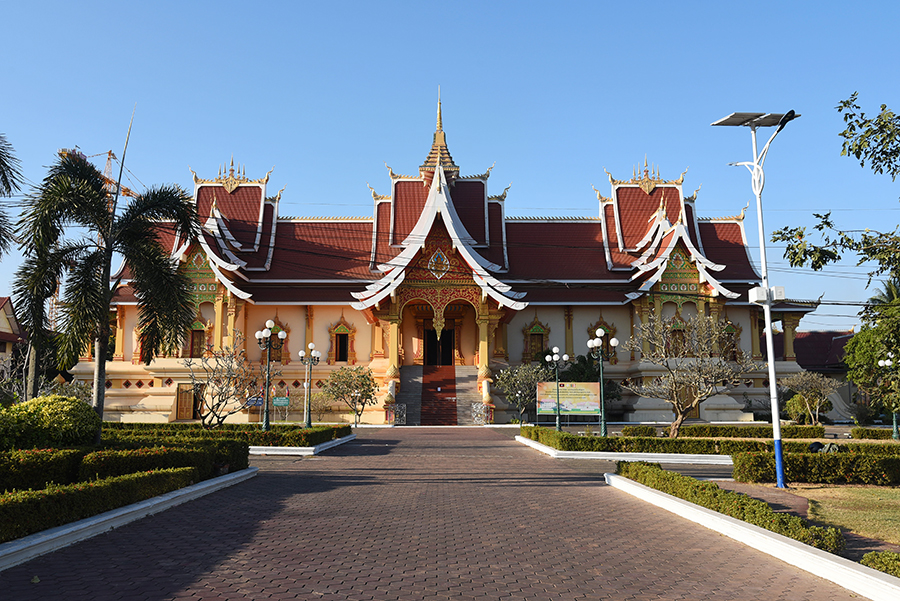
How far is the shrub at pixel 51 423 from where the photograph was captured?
11031mm

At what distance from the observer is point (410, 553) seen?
21.6 feet

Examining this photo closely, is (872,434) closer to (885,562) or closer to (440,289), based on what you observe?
(440,289)

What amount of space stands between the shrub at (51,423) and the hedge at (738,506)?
9.56m

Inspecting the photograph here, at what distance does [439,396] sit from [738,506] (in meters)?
23.1

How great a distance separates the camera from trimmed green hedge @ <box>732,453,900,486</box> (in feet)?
39.3

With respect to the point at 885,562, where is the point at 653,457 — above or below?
below

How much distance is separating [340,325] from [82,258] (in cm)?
2097

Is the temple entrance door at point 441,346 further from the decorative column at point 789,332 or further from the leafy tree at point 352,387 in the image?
the decorative column at point 789,332

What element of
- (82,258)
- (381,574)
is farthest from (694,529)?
(82,258)

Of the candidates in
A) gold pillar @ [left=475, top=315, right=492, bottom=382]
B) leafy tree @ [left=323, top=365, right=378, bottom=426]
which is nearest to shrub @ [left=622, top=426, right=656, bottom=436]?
gold pillar @ [left=475, top=315, right=492, bottom=382]

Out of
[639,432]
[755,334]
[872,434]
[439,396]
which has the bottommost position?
[872,434]

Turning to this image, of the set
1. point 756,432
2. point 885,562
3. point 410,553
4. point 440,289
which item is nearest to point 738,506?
point 885,562

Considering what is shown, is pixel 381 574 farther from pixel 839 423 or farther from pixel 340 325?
pixel 839 423

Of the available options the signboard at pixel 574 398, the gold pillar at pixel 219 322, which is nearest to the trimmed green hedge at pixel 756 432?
the signboard at pixel 574 398
